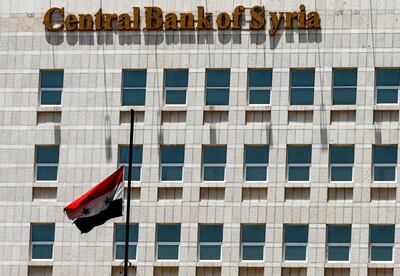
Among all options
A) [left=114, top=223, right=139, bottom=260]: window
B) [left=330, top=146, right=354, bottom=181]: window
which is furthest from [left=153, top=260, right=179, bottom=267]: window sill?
[left=330, top=146, right=354, bottom=181]: window

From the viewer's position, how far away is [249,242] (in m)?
73.1

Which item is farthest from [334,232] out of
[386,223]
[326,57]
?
[326,57]

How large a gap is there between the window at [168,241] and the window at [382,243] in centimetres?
769

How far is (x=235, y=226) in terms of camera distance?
73062 mm

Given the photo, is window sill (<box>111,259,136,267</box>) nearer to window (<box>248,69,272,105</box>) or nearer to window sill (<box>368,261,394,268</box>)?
window (<box>248,69,272,105</box>)

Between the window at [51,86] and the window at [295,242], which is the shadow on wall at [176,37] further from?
the window at [295,242]

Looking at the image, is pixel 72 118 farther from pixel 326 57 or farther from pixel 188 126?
pixel 326 57

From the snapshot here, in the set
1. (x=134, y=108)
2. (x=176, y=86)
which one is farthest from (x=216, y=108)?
(x=134, y=108)

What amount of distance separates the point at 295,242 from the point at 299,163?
317cm

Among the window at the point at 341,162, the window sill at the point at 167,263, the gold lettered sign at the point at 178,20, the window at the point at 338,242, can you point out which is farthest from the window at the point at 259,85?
the window sill at the point at 167,263

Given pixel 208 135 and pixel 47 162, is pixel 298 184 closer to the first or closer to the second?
pixel 208 135

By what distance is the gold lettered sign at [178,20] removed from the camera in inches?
2901

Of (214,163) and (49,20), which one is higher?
(49,20)

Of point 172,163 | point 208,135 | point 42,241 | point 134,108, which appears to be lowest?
point 42,241
